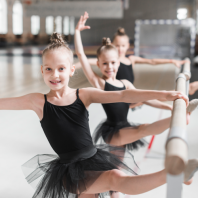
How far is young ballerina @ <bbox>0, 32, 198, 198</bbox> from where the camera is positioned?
3.68 feet

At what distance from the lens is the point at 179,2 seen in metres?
10.8

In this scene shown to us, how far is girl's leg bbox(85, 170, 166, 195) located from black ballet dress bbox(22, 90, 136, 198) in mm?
32

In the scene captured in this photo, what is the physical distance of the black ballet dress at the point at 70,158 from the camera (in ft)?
3.72

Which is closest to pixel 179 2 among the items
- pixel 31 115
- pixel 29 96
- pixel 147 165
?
pixel 31 115

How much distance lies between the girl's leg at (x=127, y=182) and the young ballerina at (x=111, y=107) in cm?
61

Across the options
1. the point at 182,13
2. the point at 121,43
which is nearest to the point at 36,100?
the point at 121,43

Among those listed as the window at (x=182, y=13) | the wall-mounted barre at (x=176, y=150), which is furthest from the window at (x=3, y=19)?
the wall-mounted barre at (x=176, y=150)

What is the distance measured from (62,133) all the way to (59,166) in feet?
0.47

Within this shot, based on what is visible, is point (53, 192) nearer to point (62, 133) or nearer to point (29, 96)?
point (62, 133)

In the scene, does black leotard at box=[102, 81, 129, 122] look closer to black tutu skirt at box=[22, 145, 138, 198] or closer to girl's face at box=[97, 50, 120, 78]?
girl's face at box=[97, 50, 120, 78]

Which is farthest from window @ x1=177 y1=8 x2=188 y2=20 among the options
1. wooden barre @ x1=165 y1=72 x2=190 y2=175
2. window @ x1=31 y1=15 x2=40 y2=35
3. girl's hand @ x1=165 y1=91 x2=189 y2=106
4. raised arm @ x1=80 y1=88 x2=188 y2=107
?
window @ x1=31 y1=15 x2=40 y2=35

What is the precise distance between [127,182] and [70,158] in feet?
0.97

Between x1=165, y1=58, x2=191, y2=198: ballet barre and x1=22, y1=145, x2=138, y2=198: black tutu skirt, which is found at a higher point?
x1=165, y1=58, x2=191, y2=198: ballet barre

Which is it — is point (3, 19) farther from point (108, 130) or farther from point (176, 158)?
point (176, 158)
